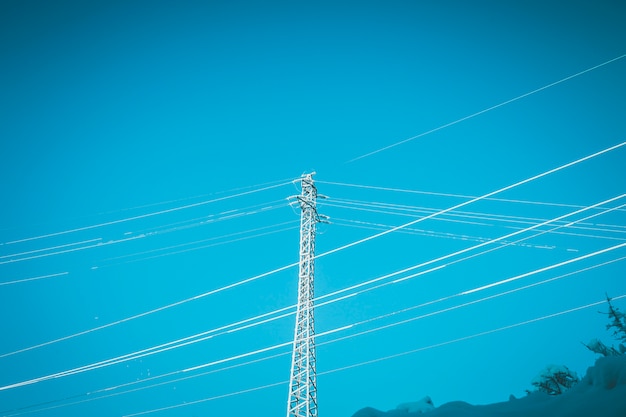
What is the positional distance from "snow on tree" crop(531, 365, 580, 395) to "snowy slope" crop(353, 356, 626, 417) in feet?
55.5

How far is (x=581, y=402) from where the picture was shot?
3.21m

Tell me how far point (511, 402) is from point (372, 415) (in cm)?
160

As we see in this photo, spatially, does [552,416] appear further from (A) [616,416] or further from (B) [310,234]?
(B) [310,234]

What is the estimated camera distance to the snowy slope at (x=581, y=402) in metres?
2.96

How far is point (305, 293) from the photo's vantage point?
1375 cm

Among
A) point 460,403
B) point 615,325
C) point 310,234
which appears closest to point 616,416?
point 460,403

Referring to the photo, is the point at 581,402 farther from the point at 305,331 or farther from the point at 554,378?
the point at 554,378

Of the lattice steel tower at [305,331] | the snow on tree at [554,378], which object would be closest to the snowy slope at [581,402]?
the lattice steel tower at [305,331]

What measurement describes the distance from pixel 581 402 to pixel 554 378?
1889 cm

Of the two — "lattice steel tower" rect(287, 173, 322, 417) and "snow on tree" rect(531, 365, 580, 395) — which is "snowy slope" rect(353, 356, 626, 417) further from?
"snow on tree" rect(531, 365, 580, 395)

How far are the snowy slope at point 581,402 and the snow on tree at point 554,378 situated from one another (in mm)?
16906

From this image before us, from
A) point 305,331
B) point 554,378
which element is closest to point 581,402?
point 305,331

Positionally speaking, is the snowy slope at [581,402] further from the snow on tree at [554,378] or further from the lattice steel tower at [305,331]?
the snow on tree at [554,378]

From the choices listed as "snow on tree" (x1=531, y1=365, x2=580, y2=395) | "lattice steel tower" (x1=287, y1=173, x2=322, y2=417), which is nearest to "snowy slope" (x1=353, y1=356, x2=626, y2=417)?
"lattice steel tower" (x1=287, y1=173, x2=322, y2=417)
